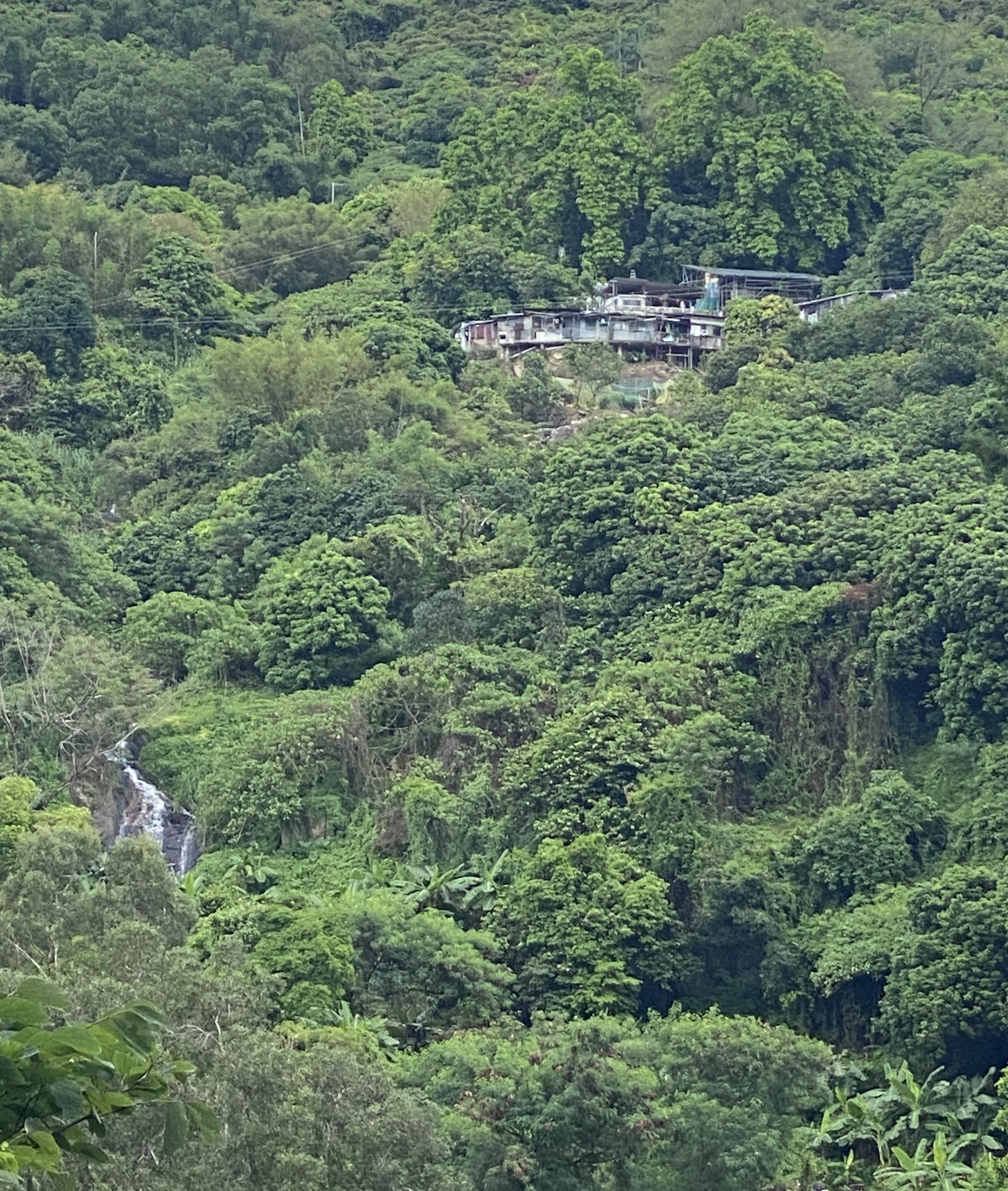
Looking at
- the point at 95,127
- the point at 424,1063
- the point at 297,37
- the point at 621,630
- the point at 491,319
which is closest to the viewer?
the point at 424,1063

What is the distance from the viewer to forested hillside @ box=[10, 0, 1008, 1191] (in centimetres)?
2130

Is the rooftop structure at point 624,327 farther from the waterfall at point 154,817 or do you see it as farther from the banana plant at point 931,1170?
the banana plant at point 931,1170

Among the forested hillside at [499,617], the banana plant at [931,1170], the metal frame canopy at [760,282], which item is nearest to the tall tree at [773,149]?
the forested hillside at [499,617]

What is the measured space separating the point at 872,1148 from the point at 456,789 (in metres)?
8.13

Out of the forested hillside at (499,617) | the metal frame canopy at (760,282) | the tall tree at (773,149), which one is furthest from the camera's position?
the tall tree at (773,149)

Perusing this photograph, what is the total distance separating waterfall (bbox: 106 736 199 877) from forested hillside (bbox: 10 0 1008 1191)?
14 centimetres

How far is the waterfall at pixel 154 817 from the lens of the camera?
30594 mm

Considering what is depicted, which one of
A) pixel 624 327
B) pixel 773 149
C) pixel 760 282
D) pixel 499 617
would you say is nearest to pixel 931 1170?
pixel 499 617

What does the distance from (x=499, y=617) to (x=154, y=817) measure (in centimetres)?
543

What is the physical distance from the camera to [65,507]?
3844cm

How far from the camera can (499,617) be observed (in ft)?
109

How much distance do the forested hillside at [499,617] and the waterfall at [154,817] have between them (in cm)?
14

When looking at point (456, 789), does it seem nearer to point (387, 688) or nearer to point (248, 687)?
point (387, 688)

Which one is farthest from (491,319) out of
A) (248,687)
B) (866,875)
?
(866,875)
